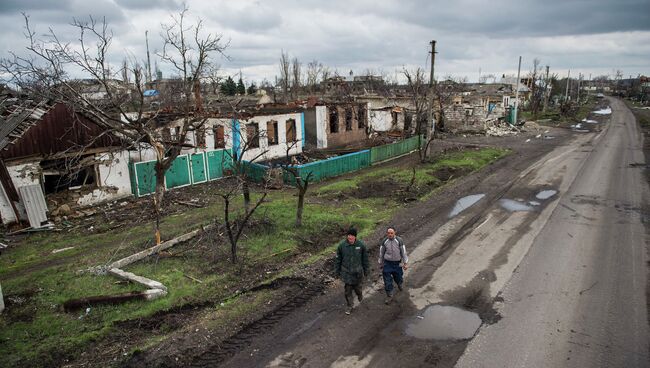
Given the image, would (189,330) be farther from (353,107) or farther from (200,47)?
(353,107)

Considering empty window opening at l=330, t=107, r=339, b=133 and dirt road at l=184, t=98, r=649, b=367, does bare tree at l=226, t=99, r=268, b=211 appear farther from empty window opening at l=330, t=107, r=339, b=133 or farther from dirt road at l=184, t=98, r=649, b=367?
empty window opening at l=330, t=107, r=339, b=133

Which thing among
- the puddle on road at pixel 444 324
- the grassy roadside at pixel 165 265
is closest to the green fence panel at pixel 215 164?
the grassy roadside at pixel 165 265

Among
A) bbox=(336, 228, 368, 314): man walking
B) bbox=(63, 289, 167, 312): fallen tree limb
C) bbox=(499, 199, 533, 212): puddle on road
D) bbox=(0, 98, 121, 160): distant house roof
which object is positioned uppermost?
bbox=(0, 98, 121, 160): distant house roof

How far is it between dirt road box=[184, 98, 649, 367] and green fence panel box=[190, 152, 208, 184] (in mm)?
Answer: 11590

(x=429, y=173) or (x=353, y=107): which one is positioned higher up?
(x=353, y=107)

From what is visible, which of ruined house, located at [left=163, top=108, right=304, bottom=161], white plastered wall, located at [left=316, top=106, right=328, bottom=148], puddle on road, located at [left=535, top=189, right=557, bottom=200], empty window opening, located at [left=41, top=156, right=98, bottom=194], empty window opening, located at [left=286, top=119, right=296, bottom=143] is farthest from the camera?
white plastered wall, located at [left=316, top=106, right=328, bottom=148]

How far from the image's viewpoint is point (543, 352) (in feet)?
23.3

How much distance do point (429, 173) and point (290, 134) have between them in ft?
35.7

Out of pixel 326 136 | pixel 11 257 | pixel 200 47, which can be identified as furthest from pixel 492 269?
pixel 326 136

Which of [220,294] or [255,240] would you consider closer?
[220,294]

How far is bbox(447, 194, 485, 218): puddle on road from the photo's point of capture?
1578 cm

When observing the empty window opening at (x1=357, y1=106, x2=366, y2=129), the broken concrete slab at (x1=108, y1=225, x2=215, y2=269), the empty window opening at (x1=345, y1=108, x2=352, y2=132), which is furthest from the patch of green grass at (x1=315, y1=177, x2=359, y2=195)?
the empty window opening at (x1=357, y1=106, x2=366, y2=129)

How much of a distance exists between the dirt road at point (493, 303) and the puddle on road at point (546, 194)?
107 centimetres

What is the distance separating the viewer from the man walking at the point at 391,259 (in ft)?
28.7
